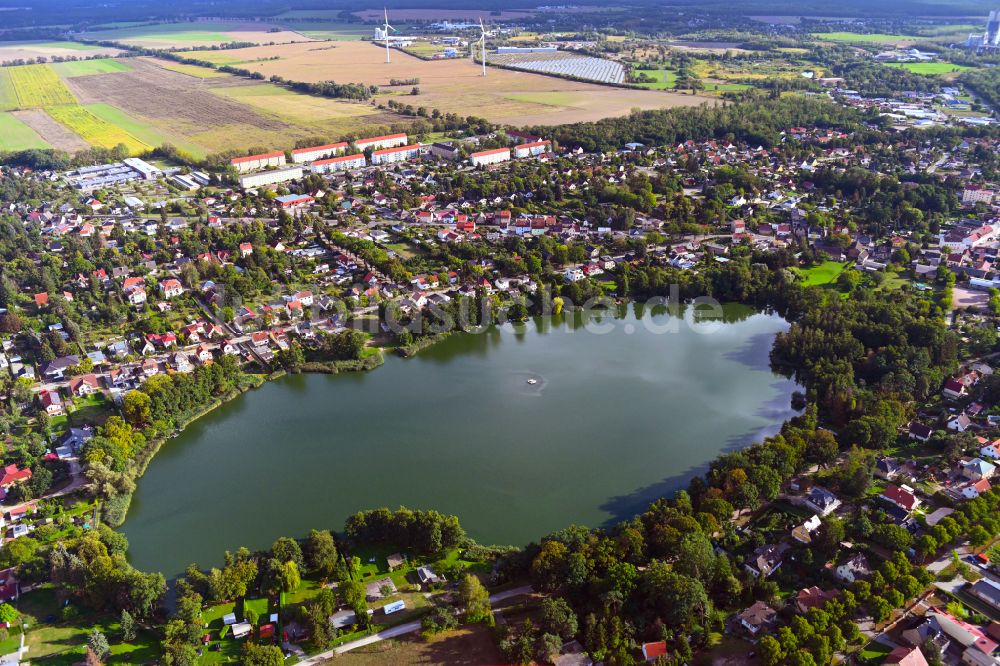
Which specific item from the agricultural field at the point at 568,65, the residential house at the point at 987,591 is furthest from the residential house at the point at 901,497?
the agricultural field at the point at 568,65

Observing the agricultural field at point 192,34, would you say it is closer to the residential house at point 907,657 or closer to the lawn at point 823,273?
the lawn at point 823,273

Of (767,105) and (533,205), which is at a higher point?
(767,105)

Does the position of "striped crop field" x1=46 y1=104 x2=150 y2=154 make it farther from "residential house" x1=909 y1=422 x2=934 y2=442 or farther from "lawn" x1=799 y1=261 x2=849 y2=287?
"residential house" x1=909 y1=422 x2=934 y2=442

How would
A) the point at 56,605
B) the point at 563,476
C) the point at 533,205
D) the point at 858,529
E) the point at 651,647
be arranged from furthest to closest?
the point at 533,205, the point at 563,476, the point at 858,529, the point at 56,605, the point at 651,647

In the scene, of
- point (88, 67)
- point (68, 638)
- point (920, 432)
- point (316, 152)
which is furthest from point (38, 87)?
point (920, 432)

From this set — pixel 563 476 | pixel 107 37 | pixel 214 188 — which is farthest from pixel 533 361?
pixel 107 37

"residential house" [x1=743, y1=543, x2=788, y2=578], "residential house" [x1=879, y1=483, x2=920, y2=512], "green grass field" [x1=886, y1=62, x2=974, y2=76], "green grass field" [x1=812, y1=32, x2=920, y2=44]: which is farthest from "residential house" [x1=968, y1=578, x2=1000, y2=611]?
"green grass field" [x1=812, y1=32, x2=920, y2=44]

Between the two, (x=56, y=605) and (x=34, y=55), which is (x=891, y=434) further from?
(x=34, y=55)
